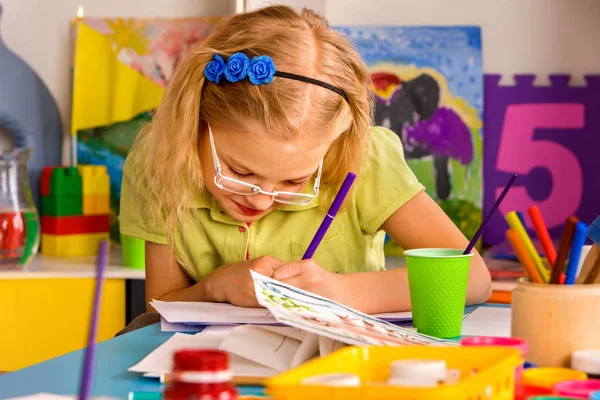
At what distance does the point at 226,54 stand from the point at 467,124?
1.16 metres

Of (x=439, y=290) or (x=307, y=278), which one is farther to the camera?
(x=307, y=278)

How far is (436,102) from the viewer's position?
7.18ft

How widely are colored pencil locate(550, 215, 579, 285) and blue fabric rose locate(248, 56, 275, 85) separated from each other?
1.70ft

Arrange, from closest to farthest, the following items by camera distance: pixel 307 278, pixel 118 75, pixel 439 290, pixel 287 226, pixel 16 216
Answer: pixel 439 290
pixel 307 278
pixel 287 226
pixel 16 216
pixel 118 75

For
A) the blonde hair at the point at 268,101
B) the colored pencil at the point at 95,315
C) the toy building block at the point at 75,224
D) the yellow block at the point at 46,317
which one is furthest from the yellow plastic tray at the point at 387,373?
the toy building block at the point at 75,224

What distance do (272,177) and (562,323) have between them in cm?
50

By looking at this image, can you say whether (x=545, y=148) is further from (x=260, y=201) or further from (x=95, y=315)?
(x=95, y=315)

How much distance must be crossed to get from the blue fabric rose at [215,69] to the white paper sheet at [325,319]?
437 mm

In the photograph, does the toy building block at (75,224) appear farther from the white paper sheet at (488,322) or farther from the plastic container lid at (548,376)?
the plastic container lid at (548,376)

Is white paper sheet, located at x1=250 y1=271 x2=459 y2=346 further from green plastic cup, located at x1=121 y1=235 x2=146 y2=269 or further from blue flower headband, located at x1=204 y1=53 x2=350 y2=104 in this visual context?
green plastic cup, located at x1=121 y1=235 x2=146 y2=269

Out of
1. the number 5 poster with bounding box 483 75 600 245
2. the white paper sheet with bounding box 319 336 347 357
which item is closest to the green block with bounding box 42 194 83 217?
the number 5 poster with bounding box 483 75 600 245

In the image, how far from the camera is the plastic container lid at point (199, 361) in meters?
0.40

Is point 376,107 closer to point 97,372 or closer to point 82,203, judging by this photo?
point 82,203

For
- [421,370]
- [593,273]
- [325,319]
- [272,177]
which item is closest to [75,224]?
[272,177]
